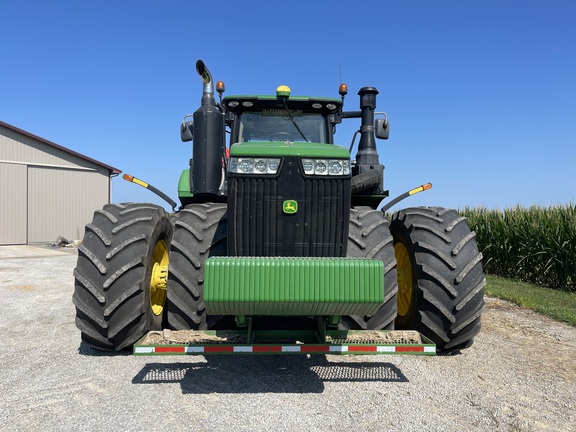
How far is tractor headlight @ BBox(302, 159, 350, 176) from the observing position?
12.6 feet

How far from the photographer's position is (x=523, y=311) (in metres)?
7.44

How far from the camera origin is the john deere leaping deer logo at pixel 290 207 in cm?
388

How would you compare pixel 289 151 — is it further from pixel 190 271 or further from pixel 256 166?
pixel 190 271

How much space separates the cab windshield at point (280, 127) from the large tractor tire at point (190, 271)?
4.78ft

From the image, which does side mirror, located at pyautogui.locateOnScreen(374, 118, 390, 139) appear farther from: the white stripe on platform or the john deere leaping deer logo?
the white stripe on platform

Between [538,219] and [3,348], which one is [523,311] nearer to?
[538,219]

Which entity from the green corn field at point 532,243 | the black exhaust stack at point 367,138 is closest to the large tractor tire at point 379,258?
the black exhaust stack at point 367,138

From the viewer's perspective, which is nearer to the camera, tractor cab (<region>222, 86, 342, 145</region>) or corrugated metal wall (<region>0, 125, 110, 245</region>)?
tractor cab (<region>222, 86, 342, 145</region>)

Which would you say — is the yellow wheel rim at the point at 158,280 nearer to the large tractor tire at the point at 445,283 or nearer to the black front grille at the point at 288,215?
the black front grille at the point at 288,215

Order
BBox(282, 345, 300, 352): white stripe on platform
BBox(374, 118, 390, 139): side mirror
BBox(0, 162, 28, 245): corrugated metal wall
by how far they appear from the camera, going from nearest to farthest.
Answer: BBox(282, 345, 300, 352): white stripe on platform → BBox(374, 118, 390, 139): side mirror → BBox(0, 162, 28, 245): corrugated metal wall

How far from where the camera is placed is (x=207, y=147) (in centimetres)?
475

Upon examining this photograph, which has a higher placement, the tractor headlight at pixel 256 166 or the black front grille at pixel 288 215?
the tractor headlight at pixel 256 166

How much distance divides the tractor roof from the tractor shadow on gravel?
2731mm

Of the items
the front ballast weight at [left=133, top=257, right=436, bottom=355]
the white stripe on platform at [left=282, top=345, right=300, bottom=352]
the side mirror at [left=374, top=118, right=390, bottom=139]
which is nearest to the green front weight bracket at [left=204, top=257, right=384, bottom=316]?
the front ballast weight at [left=133, top=257, right=436, bottom=355]
